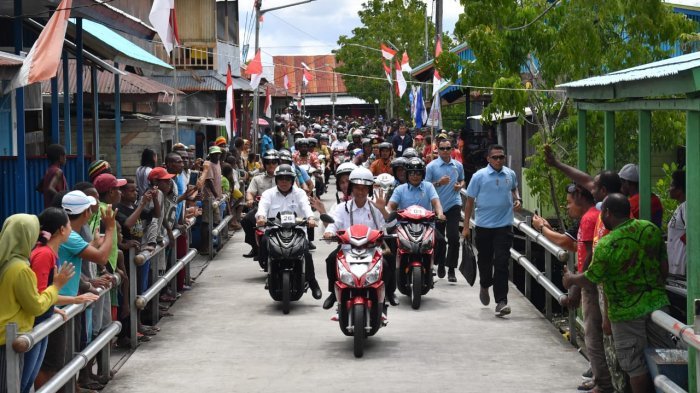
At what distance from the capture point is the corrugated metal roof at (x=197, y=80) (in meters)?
39.8

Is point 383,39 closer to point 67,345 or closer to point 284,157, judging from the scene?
point 284,157

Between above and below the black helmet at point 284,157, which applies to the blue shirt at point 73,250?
below

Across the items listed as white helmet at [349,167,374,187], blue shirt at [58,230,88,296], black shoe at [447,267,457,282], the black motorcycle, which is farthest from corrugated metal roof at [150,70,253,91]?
blue shirt at [58,230,88,296]

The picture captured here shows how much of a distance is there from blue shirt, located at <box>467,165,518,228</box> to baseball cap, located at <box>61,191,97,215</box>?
5879 millimetres

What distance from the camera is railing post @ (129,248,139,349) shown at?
36.8ft

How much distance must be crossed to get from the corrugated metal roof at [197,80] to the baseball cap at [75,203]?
30111mm

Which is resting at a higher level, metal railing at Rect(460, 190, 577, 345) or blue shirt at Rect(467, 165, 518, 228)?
blue shirt at Rect(467, 165, 518, 228)

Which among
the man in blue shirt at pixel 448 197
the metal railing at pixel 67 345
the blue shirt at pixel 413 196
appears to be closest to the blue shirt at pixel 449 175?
the man in blue shirt at pixel 448 197

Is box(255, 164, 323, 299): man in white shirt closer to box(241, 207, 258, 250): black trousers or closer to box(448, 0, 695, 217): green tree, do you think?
box(241, 207, 258, 250): black trousers

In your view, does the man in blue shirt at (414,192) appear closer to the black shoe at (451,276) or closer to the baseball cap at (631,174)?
the black shoe at (451,276)

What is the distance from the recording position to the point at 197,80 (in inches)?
1598

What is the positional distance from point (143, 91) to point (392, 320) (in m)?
11.3

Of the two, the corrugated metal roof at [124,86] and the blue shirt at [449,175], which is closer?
the blue shirt at [449,175]

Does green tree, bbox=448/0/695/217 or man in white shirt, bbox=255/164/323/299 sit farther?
green tree, bbox=448/0/695/217
